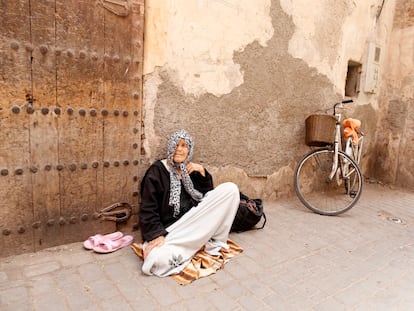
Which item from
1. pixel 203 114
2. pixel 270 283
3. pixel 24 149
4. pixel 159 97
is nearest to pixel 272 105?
pixel 203 114

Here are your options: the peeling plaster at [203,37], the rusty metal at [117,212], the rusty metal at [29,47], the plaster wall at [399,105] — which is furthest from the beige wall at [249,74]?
the rusty metal at [29,47]

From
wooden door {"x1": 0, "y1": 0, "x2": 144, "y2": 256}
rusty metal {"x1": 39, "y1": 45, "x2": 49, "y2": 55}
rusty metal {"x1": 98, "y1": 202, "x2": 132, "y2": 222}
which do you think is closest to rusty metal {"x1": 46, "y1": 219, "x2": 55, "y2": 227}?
wooden door {"x1": 0, "y1": 0, "x2": 144, "y2": 256}

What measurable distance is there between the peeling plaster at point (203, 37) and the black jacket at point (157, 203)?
864 mm

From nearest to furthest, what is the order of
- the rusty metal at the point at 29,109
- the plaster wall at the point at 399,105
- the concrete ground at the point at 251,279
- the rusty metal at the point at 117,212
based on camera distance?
the concrete ground at the point at 251,279
the rusty metal at the point at 29,109
the rusty metal at the point at 117,212
the plaster wall at the point at 399,105

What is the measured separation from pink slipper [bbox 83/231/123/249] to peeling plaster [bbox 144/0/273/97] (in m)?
1.38

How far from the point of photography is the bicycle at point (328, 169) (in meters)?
3.49

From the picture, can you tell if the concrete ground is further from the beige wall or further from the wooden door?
the beige wall

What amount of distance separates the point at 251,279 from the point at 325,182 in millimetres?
2597

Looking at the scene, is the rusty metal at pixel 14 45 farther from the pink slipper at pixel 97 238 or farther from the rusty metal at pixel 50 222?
the pink slipper at pixel 97 238

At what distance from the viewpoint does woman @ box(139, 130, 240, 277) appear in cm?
211

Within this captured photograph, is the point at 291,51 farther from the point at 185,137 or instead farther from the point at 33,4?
the point at 33,4

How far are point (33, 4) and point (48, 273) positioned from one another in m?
1.77

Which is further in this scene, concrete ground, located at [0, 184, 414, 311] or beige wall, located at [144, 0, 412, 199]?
beige wall, located at [144, 0, 412, 199]

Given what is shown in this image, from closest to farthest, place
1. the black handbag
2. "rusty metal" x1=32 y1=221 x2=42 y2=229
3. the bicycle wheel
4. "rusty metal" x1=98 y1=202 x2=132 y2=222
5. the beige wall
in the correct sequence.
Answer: "rusty metal" x1=32 y1=221 x2=42 y2=229 → "rusty metal" x1=98 y1=202 x2=132 y2=222 → the beige wall → the black handbag → the bicycle wheel
